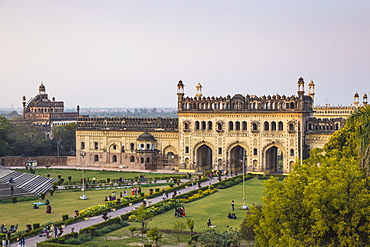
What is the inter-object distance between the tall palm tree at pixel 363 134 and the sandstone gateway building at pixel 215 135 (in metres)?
33.1

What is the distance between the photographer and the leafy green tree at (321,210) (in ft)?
68.7

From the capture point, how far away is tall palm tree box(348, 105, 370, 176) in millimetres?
22594

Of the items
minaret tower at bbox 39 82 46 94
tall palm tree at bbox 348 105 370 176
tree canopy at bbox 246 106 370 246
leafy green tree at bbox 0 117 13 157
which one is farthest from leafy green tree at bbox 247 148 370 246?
minaret tower at bbox 39 82 46 94

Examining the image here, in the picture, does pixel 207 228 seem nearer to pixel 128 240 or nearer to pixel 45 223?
pixel 128 240

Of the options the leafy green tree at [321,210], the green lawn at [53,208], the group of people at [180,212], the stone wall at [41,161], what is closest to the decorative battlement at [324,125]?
the green lawn at [53,208]

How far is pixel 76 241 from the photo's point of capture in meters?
30.0

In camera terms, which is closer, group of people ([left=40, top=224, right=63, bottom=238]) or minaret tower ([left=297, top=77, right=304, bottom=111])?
group of people ([left=40, top=224, right=63, bottom=238])

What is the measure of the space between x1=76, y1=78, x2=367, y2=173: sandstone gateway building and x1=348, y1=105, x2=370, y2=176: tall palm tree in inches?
1302

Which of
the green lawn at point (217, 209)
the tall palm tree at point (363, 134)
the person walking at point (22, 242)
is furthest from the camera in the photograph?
the green lawn at point (217, 209)

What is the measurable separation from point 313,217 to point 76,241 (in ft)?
48.4

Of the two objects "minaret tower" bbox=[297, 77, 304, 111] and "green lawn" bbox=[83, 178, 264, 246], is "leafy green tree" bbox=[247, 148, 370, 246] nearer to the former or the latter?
"green lawn" bbox=[83, 178, 264, 246]

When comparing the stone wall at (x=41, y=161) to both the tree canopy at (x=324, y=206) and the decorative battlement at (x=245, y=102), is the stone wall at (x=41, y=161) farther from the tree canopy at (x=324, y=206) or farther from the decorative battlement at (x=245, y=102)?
the tree canopy at (x=324, y=206)

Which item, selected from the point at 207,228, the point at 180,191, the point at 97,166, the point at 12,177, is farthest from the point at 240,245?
the point at 97,166

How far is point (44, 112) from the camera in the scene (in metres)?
105
